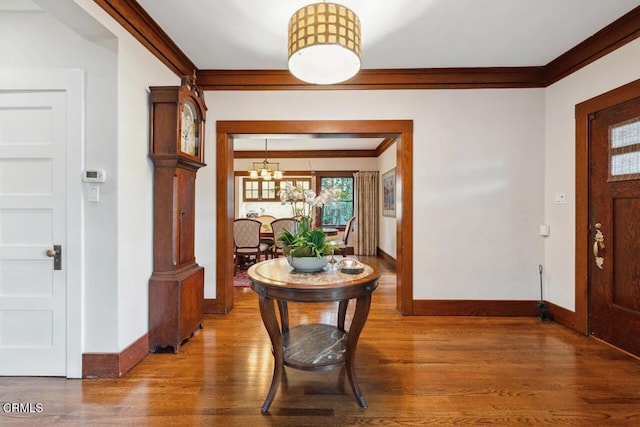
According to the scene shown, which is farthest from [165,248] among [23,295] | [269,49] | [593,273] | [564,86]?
[564,86]

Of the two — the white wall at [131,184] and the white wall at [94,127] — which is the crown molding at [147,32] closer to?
the white wall at [131,184]

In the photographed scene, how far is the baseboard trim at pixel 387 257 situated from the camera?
6.12m

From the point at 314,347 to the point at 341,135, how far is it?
7.50ft

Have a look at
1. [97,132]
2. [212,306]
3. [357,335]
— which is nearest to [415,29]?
[357,335]

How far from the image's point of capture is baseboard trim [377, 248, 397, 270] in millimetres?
6119

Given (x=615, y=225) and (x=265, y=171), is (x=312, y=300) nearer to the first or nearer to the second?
(x=615, y=225)

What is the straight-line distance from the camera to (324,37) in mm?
1732

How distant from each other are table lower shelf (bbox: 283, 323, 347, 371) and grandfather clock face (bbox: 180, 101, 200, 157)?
1.82 metres

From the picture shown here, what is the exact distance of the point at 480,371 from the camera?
87.0 inches

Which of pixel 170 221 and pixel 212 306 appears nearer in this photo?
pixel 170 221

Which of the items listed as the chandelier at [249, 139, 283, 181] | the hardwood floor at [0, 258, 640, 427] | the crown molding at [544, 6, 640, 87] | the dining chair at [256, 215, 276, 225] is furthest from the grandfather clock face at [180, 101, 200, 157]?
the dining chair at [256, 215, 276, 225]

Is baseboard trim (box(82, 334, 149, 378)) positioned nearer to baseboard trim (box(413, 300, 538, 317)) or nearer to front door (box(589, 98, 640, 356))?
baseboard trim (box(413, 300, 538, 317))

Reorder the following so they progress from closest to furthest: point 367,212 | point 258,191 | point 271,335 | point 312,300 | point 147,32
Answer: point 312,300 → point 271,335 → point 147,32 → point 367,212 → point 258,191

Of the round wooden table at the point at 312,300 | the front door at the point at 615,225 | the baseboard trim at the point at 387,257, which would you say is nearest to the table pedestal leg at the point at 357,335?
the round wooden table at the point at 312,300
